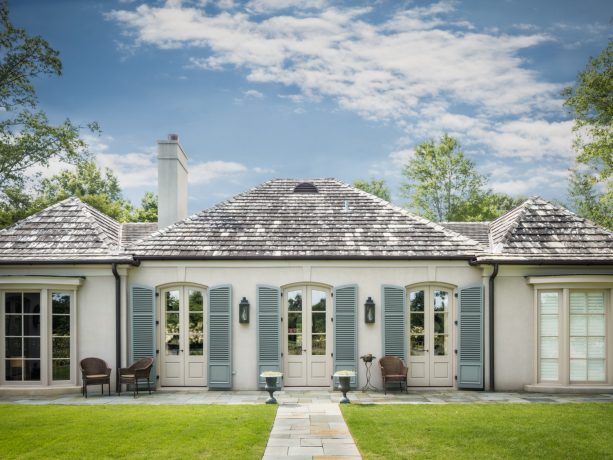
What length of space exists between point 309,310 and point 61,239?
637 cm

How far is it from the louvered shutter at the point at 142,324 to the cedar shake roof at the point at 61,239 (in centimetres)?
92

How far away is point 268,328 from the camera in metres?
11.2

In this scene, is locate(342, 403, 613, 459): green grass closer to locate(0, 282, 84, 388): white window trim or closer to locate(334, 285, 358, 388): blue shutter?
locate(334, 285, 358, 388): blue shutter

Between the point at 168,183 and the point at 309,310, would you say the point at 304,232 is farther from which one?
the point at 168,183

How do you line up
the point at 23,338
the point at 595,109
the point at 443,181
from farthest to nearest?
the point at 443,181, the point at 595,109, the point at 23,338

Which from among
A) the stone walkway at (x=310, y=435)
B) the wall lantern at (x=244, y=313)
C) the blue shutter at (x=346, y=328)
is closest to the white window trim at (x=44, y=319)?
the wall lantern at (x=244, y=313)

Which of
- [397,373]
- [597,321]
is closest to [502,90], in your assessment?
[597,321]

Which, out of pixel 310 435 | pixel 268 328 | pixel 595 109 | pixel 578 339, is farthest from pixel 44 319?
pixel 595 109

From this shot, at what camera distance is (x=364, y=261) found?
11297mm

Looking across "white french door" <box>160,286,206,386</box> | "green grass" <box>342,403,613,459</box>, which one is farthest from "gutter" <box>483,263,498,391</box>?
"white french door" <box>160,286,206,386</box>

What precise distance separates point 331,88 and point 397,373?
1595cm

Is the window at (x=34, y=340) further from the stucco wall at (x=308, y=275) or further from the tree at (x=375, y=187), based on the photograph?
the tree at (x=375, y=187)

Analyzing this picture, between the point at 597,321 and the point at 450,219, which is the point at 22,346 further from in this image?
the point at 450,219

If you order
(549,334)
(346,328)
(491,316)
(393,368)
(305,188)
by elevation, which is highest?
(305,188)
